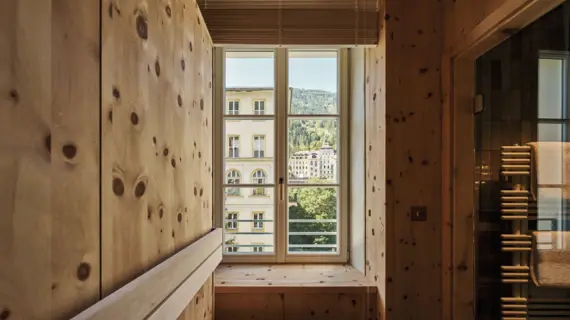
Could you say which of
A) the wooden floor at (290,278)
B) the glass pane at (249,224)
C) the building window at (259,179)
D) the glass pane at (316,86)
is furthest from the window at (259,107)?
the wooden floor at (290,278)

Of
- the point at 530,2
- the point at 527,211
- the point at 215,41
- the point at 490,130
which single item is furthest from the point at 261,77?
the point at 527,211

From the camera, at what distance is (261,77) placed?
305cm

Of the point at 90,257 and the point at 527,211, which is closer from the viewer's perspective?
the point at 90,257

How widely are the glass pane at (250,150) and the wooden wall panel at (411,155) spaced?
1.15 m

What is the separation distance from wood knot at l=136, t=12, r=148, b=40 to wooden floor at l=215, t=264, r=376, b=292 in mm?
1812

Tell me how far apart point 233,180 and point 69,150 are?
2.31 metres

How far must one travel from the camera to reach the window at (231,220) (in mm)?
3018

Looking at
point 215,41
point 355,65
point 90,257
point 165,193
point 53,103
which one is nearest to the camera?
point 53,103

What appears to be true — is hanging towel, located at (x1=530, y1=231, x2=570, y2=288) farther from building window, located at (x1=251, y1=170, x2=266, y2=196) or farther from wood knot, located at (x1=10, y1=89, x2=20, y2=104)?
wood knot, located at (x1=10, y1=89, x2=20, y2=104)

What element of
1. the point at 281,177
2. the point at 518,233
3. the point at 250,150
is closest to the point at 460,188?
the point at 518,233

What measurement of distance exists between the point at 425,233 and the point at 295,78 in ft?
5.58

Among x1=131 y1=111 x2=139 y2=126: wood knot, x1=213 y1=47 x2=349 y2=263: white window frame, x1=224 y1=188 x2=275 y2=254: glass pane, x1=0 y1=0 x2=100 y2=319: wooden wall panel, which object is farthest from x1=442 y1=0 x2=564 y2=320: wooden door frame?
x1=0 y1=0 x2=100 y2=319: wooden wall panel

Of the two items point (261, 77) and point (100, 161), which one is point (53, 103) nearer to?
point (100, 161)

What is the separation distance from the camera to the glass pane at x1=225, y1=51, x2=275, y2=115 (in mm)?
3047
